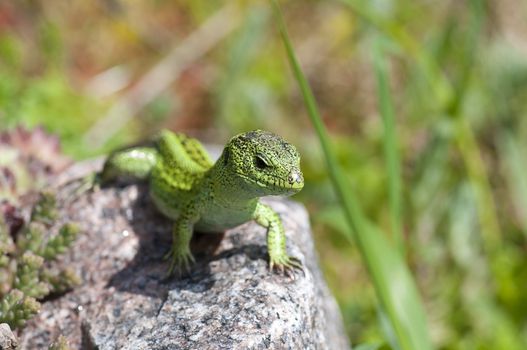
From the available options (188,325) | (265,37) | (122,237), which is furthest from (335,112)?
(188,325)

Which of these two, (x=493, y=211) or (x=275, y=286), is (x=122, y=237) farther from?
(x=493, y=211)

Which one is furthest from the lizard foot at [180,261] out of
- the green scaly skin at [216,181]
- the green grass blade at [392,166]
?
the green grass blade at [392,166]

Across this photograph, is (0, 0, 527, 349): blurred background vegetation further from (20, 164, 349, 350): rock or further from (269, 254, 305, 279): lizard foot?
(269, 254, 305, 279): lizard foot

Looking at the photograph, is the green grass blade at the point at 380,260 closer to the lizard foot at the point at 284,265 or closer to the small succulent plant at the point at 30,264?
the lizard foot at the point at 284,265

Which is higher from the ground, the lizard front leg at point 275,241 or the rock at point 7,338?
the lizard front leg at point 275,241

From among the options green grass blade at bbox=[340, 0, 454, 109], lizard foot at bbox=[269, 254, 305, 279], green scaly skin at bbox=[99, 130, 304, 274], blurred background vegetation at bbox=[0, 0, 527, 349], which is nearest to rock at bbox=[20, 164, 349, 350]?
lizard foot at bbox=[269, 254, 305, 279]

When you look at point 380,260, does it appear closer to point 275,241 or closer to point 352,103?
point 275,241
